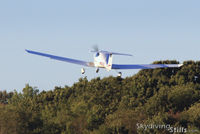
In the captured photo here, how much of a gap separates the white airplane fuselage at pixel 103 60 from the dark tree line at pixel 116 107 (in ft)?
70.6

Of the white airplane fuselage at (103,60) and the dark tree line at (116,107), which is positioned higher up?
the white airplane fuselage at (103,60)

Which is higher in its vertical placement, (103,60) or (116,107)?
(103,60)

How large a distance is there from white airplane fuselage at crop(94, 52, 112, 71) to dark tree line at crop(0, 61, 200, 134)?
70.6ft

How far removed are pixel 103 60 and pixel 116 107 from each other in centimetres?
5081

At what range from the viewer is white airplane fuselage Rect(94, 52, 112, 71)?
4575 centimetres

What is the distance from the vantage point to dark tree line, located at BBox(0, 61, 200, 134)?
69875 millimetres

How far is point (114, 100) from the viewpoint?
350 ft

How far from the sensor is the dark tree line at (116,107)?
6988 cm

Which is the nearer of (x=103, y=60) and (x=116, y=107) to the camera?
(x=103, y=60)

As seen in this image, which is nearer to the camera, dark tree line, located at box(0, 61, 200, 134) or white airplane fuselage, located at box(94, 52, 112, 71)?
white airplane fuselage, located at box(94, 52, 112, 71)

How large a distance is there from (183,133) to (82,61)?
22.0m

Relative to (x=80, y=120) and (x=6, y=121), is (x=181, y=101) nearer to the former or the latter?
(x=80, y=120)

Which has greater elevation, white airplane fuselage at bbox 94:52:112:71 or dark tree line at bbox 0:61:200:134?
white airplane fuselage at bbox 94:52:112:71

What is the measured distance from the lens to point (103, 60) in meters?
46.2
